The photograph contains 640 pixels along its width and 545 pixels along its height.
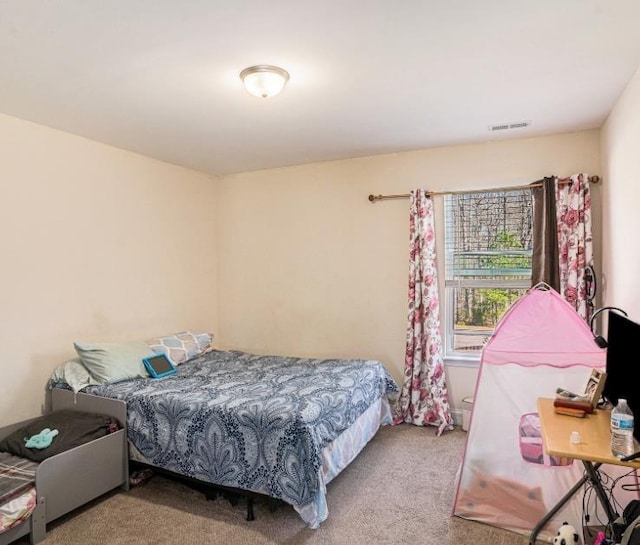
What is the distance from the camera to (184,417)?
8.87ft

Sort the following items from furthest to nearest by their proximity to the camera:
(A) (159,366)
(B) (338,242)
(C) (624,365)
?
(B) (338,242) < (A) (159,366) < (C) (624,365)

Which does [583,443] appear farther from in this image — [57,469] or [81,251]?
[81,251]

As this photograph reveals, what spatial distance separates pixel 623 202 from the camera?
8.93 ft

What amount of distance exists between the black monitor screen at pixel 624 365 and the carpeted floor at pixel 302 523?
970 mm

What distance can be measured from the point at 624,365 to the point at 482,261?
2.13m

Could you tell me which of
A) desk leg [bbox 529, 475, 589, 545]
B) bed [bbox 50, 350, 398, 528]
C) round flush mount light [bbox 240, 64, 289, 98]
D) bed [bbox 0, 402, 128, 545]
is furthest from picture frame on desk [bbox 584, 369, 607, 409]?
bed [bbox 0, 402, 128, 545]

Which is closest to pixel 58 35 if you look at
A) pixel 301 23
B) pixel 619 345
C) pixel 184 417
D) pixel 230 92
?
pixel 230 92

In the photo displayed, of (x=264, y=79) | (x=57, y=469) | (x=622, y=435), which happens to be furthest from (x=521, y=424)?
(x=57, y=469)

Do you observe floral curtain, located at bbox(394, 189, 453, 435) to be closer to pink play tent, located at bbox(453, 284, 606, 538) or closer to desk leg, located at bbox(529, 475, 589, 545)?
pink play tent, located at bbox(453, 284, 606, 538)

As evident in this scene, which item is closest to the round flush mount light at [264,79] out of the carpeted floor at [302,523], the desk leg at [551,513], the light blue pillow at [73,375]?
the light blue pillow at [73,375]

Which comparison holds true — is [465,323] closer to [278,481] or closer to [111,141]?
[278,481]

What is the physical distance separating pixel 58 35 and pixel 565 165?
3540 millimetres

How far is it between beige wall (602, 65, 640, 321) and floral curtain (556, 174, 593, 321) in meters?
0.12

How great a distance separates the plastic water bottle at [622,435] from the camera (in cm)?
157
